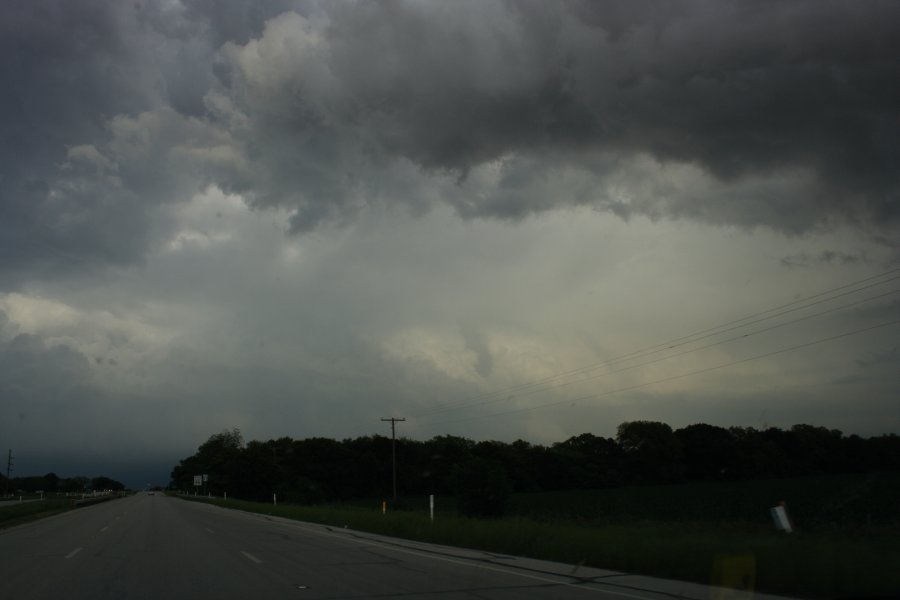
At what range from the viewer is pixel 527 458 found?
121438 millimetres

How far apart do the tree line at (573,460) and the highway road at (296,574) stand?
97.5 metres

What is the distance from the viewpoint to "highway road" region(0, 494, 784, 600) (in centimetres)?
1060

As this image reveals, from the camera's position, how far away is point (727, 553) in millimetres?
11617

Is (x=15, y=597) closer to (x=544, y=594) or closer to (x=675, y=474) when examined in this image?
(x=544, y=594)

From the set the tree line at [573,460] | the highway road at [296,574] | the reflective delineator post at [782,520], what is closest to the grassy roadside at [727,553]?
the reflective delineator post at [782,520]

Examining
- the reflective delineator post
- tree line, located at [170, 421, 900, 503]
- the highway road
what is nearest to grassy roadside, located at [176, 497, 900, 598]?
the reflective delineator post

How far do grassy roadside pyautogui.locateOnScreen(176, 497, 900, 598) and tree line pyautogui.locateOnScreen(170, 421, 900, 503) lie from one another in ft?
323

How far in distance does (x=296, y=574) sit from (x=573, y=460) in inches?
4529

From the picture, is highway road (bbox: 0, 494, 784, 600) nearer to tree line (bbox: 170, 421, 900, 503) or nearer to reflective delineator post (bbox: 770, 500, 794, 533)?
reflective delineator post (bbox: 770, 500, 794, 533)

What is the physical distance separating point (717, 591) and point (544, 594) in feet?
8.95

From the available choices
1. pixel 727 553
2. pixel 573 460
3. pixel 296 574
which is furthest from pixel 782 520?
pixel 573 460

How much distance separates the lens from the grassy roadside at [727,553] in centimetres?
978

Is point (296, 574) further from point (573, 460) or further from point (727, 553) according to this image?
point (573, 460)

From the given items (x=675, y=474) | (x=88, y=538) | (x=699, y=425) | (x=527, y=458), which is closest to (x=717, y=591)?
(x=88, y=538)
